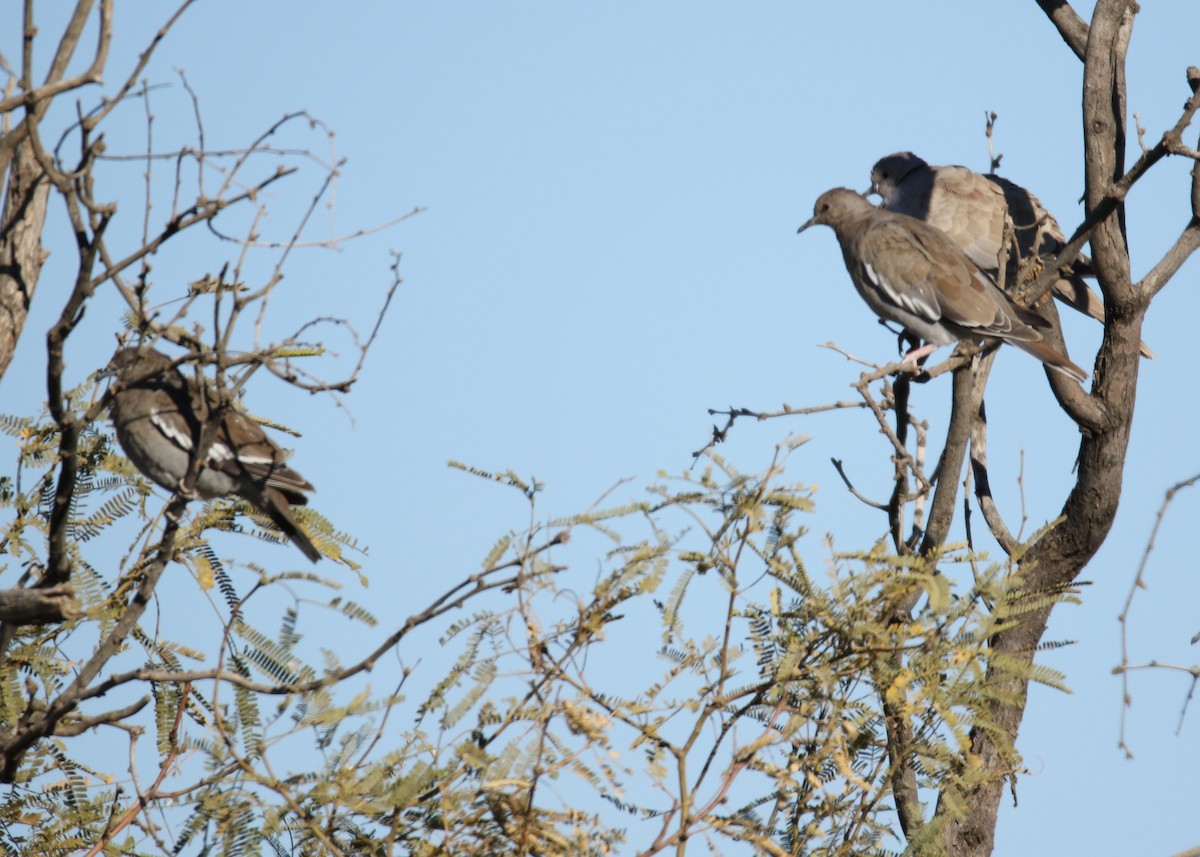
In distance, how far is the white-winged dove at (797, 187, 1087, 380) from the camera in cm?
731

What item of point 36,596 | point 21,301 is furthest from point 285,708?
point 21,301

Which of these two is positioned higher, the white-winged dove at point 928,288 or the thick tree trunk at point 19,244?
the white-winged dove at point 928,288

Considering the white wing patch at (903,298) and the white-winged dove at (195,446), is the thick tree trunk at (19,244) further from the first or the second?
the white wing patch at (903,298)

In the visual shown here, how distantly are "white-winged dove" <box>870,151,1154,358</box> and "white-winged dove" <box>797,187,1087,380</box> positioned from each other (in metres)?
0.55

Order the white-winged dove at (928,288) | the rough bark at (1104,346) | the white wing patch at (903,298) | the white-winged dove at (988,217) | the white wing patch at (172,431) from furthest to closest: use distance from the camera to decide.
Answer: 1. the white-winged dove at (988,217)
2. the white wing patch at (903,298)
3. the white-winged dove at (928,288)
4. the rough bark at (1104,346)
5. the white wing patch at (172,431)

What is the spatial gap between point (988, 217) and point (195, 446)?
21.6ft

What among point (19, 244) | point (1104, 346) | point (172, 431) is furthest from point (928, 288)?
point (19, 244)

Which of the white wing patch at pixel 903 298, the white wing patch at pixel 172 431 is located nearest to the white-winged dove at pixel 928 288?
the white wing patch at pixel 903 298

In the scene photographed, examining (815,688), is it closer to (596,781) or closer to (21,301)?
(596,781)

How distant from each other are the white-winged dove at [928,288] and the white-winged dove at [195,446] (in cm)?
393

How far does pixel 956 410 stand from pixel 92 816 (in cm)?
438

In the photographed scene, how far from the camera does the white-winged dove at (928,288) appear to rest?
7.31m

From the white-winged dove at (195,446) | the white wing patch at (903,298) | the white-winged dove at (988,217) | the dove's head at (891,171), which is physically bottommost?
the white-winged dove at (195,446)

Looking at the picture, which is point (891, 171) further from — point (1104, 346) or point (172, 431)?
point (172, 431)
